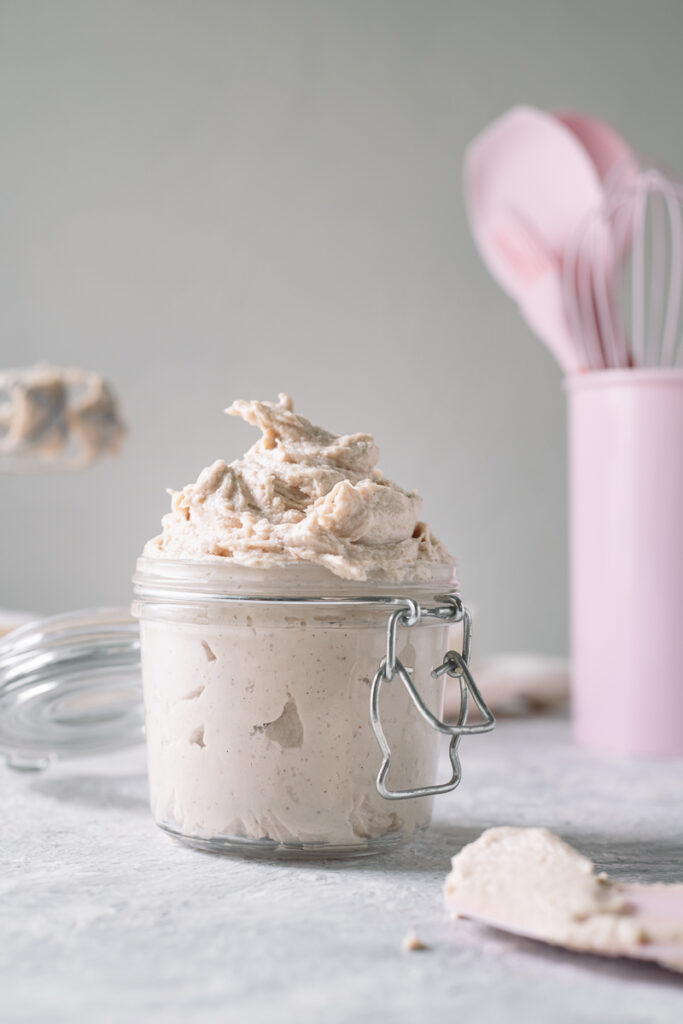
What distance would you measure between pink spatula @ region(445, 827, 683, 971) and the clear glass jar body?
0.10 meters

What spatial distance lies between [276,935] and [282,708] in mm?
145

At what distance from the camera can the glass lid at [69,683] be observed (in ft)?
3.08

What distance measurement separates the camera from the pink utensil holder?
48.8 inches

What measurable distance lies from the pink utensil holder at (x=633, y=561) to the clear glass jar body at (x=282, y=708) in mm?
570

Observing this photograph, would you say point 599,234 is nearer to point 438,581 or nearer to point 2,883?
point 438,581

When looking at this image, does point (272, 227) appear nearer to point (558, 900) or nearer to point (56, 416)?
point (56, 416)

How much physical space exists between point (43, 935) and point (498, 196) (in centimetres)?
114

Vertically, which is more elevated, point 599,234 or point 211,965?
point 599,234

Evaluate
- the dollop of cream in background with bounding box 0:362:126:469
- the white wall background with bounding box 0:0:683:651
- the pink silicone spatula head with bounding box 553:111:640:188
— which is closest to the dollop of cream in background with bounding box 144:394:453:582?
the dollop of cream in background with bounding box 0:362:126:469

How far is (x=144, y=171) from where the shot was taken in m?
1.88

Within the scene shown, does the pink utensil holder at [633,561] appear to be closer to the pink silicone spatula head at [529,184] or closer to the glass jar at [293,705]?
the pink silicone spatula head at [529,184]

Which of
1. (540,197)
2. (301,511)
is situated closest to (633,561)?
(540,197)

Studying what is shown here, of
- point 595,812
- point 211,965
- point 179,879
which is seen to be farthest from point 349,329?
point 211,965

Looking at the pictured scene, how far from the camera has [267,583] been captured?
701mm
